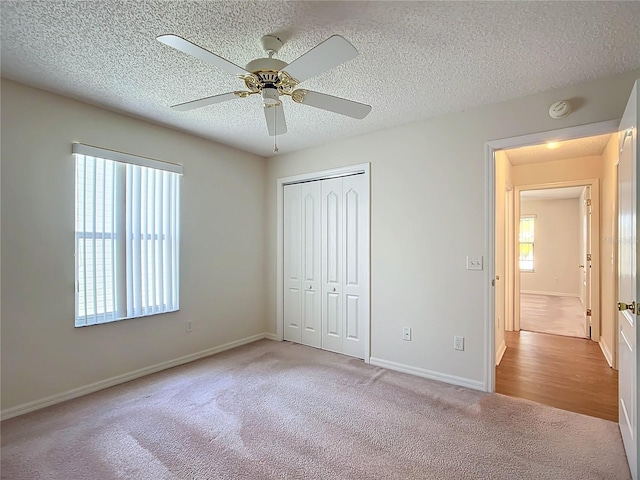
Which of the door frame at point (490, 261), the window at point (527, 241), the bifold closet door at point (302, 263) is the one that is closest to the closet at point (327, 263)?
the bifold closet door at point (302, 263)

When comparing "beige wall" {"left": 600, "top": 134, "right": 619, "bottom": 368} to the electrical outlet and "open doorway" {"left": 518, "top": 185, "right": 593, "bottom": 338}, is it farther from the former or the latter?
"open doorway" {"left": 518, "top": 185, "right": 593, "bottom": 338}

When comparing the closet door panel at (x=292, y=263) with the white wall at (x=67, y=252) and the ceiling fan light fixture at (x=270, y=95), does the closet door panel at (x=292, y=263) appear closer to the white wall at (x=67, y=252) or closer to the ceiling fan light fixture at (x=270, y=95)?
the white wall at (x=67, y=252)

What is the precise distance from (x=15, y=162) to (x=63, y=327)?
4.34 feet

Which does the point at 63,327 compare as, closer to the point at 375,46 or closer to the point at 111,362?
the point at 111,362

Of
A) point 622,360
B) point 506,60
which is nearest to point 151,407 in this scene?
point 622,360

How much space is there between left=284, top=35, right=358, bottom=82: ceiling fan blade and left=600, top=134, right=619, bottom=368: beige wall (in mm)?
3404

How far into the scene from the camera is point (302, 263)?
4270 millimetres

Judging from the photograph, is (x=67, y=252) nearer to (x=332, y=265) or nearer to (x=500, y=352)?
(x=332, y=265)

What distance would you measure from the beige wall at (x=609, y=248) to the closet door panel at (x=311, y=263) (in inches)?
124

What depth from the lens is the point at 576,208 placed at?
8.03m

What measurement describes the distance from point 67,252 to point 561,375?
4614 mm

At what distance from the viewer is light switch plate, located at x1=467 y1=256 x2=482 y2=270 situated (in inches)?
115

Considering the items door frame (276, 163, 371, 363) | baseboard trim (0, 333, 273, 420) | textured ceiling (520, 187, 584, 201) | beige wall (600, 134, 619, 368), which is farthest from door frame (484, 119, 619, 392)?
textured ceiling (520, 187, 584, 201)

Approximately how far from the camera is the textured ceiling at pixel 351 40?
→ 1.69 m
